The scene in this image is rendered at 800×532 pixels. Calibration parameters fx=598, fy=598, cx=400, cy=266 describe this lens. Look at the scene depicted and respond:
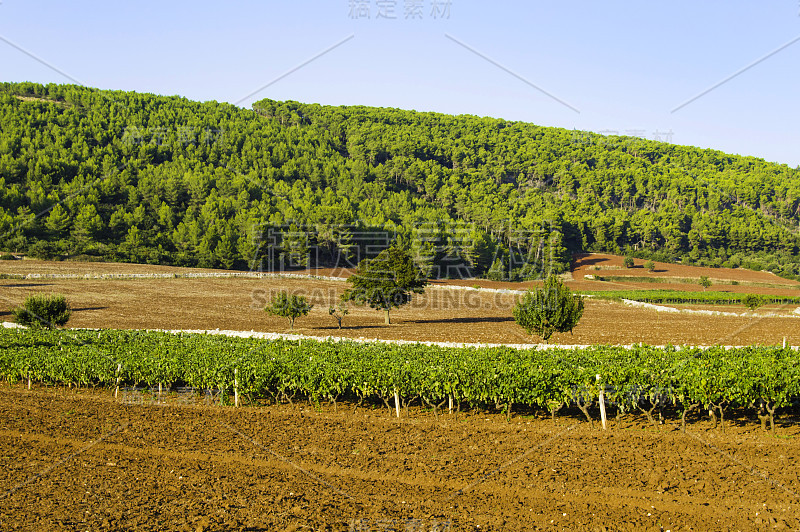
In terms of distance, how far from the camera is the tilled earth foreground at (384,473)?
33.8 feet

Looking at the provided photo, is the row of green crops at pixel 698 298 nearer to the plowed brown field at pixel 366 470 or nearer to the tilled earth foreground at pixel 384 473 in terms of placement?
the plowed brown field at pixel 366 470

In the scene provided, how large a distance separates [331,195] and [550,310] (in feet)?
331

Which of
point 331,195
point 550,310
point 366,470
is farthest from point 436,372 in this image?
point 331,195

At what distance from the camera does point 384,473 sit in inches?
494

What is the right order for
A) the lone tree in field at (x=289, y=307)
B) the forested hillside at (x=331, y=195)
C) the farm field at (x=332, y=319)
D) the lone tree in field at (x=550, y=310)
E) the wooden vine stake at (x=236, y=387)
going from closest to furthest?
the wooden vine stake at (x=236, y=387), the lone tree in field at (x=550, y=310), the farm field at (x=332, y=319), the lone tree in field at (x=289, y=307), the forested hillside at (x=331, y=195)

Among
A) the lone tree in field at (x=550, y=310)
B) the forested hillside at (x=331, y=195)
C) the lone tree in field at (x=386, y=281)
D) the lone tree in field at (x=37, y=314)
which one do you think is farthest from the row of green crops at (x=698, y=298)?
the lone tree in field at (x=37, y=314)

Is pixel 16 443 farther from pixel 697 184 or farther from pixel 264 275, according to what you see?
pixel 697 184

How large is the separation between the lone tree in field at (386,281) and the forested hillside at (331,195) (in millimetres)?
48910

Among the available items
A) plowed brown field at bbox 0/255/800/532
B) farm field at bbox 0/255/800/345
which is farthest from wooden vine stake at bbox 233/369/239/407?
farm field at bbox 0/255/800/345

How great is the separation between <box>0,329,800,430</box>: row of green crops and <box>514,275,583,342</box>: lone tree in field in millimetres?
5987

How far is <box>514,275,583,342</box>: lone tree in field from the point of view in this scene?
91.6 ft

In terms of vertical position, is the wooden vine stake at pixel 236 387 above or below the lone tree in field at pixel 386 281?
below

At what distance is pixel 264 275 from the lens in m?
79.6

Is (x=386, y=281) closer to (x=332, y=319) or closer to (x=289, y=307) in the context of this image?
(x=332, y=319)
